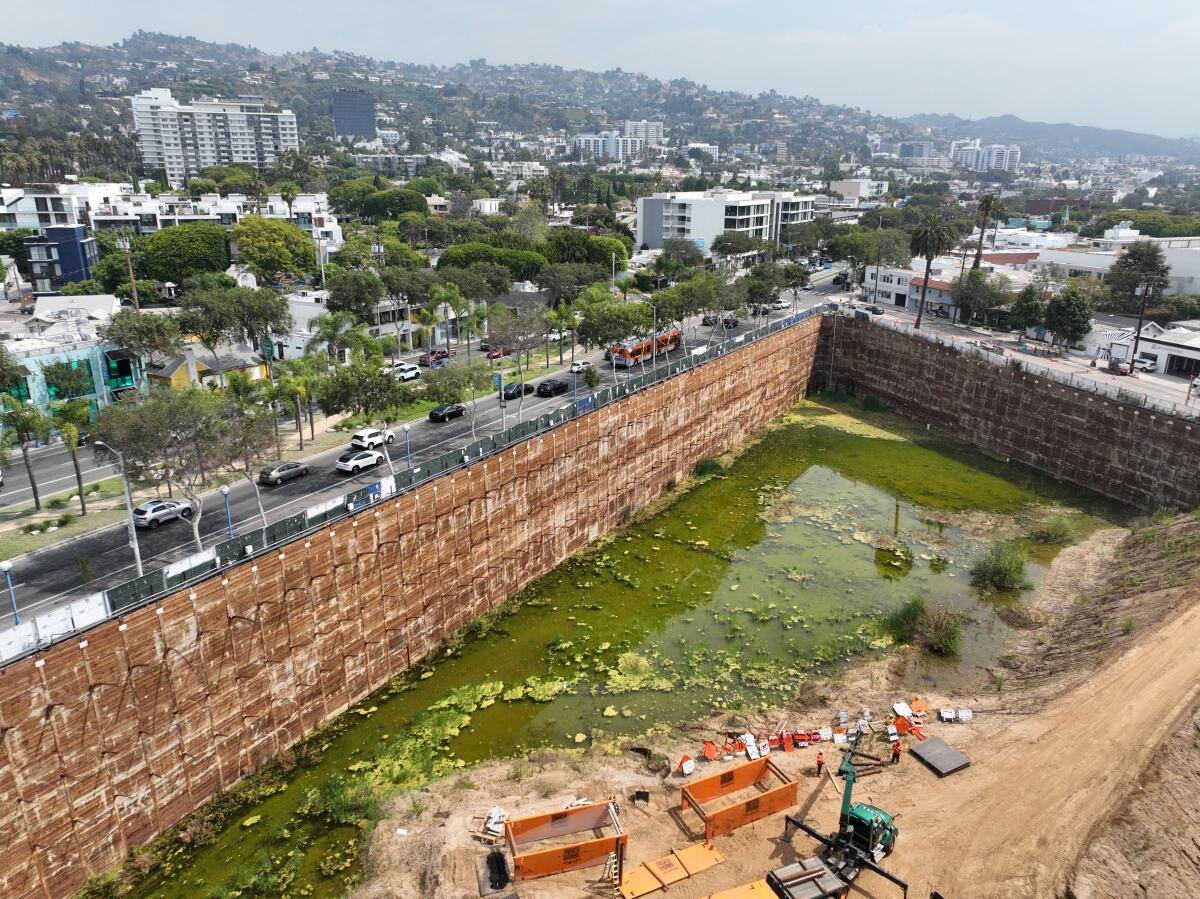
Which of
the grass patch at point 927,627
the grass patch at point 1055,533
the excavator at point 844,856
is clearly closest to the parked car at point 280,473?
the excavator at point 844,856

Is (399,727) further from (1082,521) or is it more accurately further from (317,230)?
(317,230)

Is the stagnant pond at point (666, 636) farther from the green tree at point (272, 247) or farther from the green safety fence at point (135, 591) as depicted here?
the green tree at point (272, 247)

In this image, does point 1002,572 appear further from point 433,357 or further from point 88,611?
point 433,357

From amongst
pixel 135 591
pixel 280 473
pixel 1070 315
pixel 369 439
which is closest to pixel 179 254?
pixel 369 439

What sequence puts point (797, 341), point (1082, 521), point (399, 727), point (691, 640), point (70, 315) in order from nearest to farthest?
point (399, 727) → point (691, 640) → point (1082, 521) → point (70, 315) → point (797, 341)

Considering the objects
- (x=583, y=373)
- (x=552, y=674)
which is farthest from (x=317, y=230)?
(x=552, y=674)
